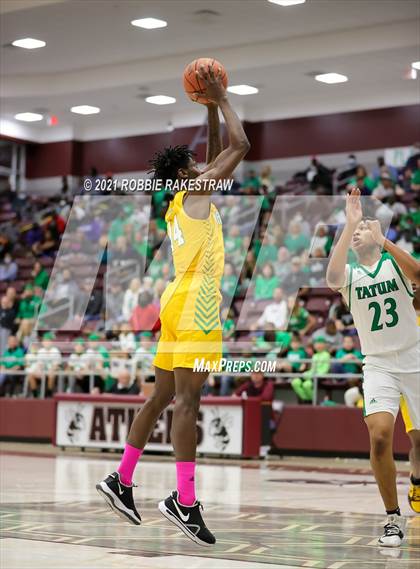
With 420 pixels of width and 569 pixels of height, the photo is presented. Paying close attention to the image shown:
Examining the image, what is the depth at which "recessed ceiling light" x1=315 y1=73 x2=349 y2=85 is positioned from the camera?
21688 mm

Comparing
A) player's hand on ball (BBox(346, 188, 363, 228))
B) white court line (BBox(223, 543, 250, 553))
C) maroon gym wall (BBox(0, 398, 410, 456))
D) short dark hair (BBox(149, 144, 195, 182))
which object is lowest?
white court line (BBox(223, 543, 250, 553))

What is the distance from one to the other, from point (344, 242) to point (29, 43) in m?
14.4

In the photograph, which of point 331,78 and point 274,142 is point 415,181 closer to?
point 331,78

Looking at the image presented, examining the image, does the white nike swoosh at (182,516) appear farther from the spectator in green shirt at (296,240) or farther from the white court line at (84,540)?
the spectator in green shirt at (296,240)

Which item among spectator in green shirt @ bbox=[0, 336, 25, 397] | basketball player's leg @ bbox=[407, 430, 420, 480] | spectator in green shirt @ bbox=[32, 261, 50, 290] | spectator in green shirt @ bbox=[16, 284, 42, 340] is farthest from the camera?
spectator in green shirt @ bbox=[32, 261, 50, 290]

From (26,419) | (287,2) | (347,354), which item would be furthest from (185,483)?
(26,419)

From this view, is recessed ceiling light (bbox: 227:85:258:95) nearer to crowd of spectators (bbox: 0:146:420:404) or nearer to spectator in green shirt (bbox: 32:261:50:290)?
crowd of spectators (bbox: 0:146:420:404)

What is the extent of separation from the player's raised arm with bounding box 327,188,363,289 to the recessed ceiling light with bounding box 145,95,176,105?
56.3 feet

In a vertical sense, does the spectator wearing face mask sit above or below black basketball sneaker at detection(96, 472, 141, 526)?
above

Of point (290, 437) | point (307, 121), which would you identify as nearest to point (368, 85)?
point (307, 121)

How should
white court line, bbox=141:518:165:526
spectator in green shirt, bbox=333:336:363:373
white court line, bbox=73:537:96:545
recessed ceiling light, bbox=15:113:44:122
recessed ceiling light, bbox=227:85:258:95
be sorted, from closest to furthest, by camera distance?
1. white court line, bbox=73:537:96:545
2. white court line, bbox=141:518:165:526
3. spectator in green shirt, bbox=333:336:363:373
4. recessed ceiling light, bbox=227:85:258:95
5. recessed ceiling light, bbox=15:113:44:122

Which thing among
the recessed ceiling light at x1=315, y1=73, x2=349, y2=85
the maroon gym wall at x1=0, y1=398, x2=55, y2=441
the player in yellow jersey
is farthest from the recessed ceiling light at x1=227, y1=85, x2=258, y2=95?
the player in yellow jersey

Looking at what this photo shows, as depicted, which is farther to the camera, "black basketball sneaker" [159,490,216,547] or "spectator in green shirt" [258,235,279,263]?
"spectator in green shirt" [258,235,279,263]

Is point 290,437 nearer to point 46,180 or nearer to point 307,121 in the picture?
point 307,121
